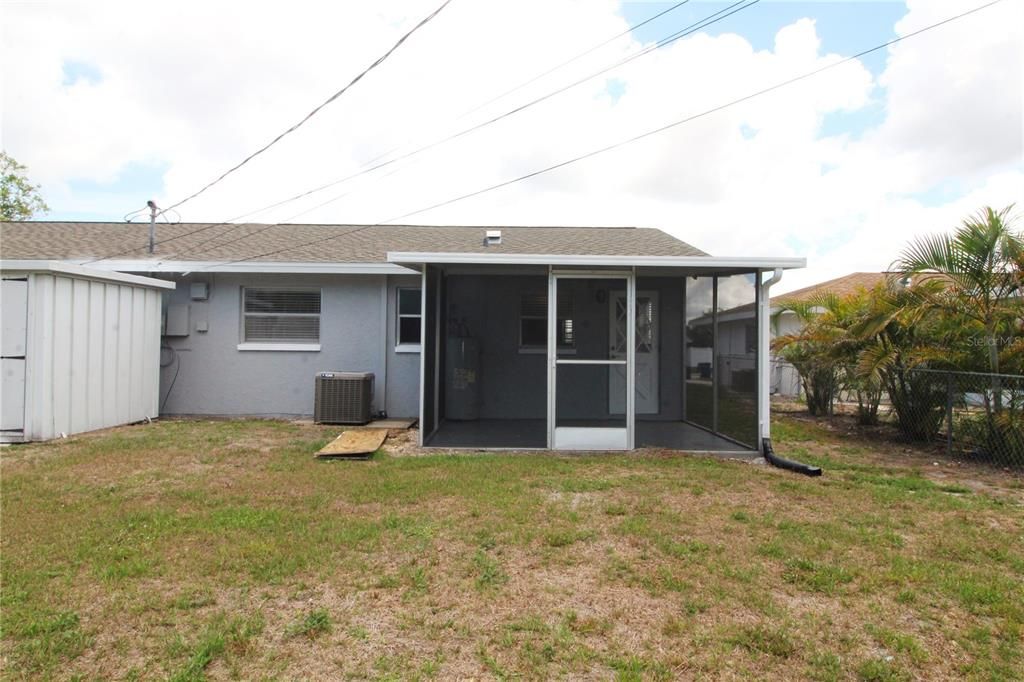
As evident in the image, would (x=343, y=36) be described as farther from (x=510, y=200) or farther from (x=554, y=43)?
(x=510, y=200)

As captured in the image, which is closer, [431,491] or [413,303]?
[431,491]

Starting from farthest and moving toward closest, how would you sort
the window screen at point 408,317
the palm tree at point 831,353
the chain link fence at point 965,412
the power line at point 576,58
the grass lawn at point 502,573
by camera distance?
the window screen at point 408,317, the palm tree at point 831,353, the power line at point 576,58, the chain link fence at point 965,412, the grass lawn at point 502,573

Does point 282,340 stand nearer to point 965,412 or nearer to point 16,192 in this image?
point 965,412

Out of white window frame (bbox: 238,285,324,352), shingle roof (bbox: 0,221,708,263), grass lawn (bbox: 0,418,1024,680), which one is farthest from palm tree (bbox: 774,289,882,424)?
white window frame (bbox: 238,285,324,352)

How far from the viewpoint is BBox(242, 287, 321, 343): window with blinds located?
36.4ft

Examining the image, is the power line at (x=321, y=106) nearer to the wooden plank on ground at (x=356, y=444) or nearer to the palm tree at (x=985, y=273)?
the wooden plank on ground at (x=356, y=444)

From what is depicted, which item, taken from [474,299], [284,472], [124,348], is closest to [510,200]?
[474,299]

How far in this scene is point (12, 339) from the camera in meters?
7.88

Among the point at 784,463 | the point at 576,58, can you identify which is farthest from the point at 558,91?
the point at 784,463

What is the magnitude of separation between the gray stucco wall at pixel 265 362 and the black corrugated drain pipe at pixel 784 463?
19.2 ft

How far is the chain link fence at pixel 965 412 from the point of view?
24.3 feet

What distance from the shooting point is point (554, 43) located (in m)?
10.3

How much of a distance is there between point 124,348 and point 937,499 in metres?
10.8

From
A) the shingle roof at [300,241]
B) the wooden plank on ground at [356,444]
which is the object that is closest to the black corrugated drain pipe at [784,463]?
the shingle roof at [300,241]
